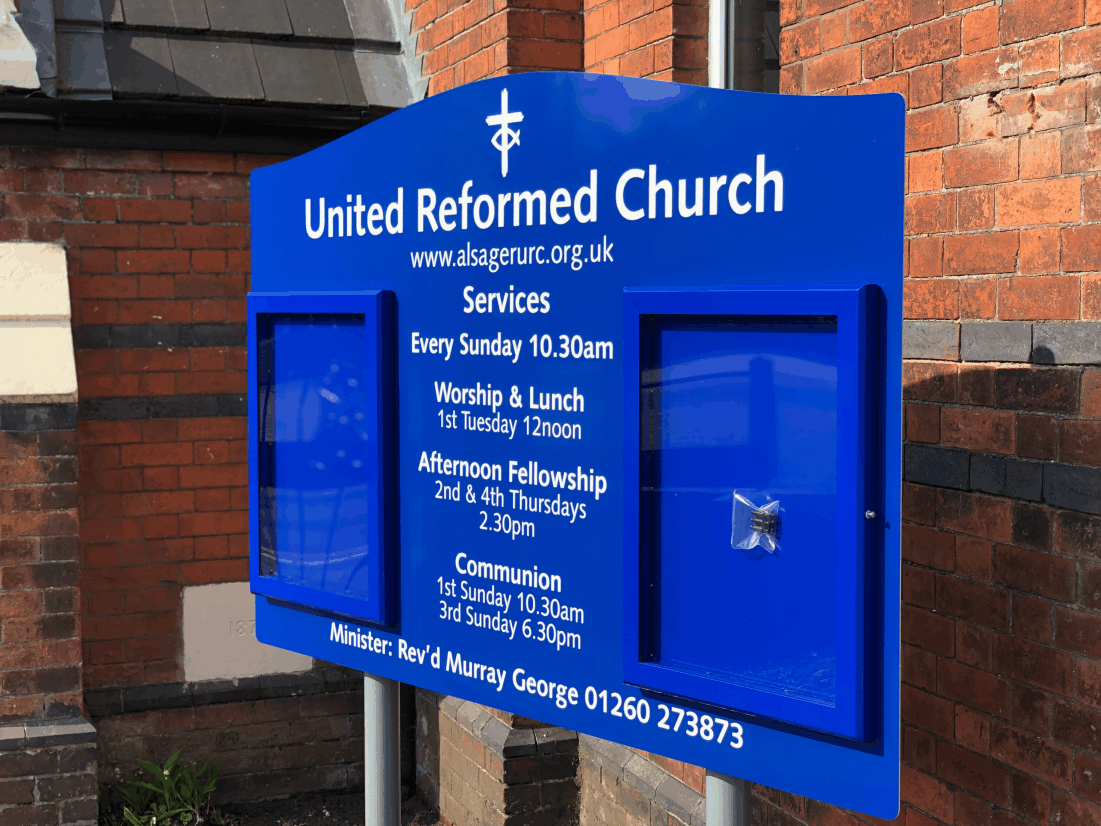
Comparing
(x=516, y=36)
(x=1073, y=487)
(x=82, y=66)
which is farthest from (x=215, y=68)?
(x=1073, y=487)

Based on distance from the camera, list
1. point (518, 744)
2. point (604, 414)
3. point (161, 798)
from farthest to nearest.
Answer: point (161, 798)
point (518, 744)
point (604, 414)

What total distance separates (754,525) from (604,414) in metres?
0.40

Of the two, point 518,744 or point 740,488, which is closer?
point 740,488

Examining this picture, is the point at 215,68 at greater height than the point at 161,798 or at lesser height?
greater

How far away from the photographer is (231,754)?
17.6 ft

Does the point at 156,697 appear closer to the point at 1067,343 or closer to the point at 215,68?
the point at 215,68

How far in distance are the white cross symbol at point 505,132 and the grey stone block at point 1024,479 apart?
4.47 ft

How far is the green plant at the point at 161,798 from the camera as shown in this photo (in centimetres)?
506

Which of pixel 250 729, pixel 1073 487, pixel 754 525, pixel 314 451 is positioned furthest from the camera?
pixel 250 729

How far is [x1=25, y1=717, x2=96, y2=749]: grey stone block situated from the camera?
475 centimetres

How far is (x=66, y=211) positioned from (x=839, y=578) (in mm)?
4322

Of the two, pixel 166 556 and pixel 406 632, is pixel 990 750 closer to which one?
pixel 406 632

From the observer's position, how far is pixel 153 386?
5160 mm

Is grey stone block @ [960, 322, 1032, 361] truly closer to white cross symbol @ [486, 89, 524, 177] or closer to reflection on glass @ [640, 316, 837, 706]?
reflection on glass @ [640, 316, 837, 706]
